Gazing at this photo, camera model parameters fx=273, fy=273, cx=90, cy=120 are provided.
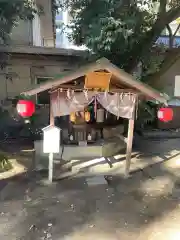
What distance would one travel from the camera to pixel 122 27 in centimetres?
980

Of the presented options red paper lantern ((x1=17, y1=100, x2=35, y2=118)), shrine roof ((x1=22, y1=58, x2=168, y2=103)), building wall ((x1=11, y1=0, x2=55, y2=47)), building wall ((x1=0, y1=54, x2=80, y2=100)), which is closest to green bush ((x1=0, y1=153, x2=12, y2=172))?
red paper lantern ((x1=17, y1=100, x2=35, y2=118))

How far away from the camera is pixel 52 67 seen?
1413 centimetres

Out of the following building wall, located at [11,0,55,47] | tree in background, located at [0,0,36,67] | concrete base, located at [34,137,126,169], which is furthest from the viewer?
building wall, located at [11,0,55,47]

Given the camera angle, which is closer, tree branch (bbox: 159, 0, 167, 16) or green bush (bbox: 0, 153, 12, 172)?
green bush (bbox: 0, 153, 12, 172)

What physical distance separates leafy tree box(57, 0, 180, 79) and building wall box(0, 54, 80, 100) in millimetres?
1969

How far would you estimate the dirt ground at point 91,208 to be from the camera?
5707 mm

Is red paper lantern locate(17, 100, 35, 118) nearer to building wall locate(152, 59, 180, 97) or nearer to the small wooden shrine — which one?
the small wooden shrine

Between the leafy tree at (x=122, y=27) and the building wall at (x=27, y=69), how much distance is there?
6.46 ft

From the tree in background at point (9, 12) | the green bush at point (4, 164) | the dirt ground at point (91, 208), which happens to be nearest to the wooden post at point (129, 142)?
the dirt ground at point (91, 208)

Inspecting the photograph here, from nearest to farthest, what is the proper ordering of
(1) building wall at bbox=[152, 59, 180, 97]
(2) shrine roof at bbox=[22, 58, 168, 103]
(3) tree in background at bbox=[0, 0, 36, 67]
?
(2) shrine roof at bbox=[22, 58, 168, 103] < (3) tree in background at bbox=[0, 0, 36, 67] < (1) building wall at bbox=[152, 59, 180, 97]

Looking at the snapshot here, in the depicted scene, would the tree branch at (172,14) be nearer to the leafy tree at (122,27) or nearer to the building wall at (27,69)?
the leafy tree at (122,27)

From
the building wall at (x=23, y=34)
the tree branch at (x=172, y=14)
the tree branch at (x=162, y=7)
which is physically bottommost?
the building wall at (x=23, y=34)

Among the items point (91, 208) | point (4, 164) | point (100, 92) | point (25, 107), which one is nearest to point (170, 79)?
point (100, 92)

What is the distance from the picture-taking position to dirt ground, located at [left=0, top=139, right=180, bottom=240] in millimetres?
5707
